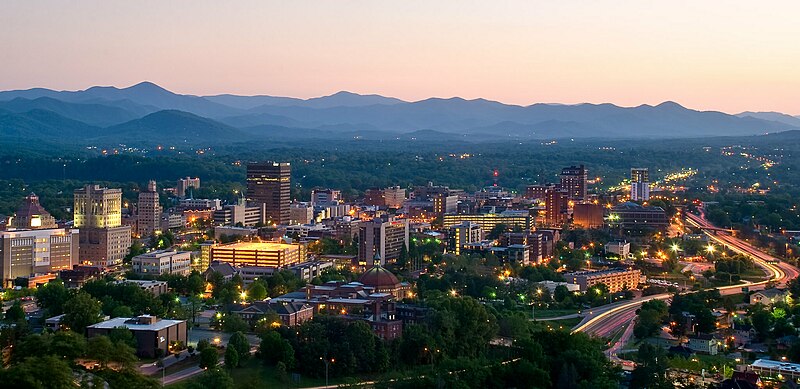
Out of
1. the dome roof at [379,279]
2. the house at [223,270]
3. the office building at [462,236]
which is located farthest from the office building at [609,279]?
the house at [223,270]

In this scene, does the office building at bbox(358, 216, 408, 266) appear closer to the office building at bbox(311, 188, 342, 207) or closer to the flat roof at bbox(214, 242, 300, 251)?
the flat roof at bbox(214, 242, 300, 251)

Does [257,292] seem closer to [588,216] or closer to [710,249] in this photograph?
[710,249]

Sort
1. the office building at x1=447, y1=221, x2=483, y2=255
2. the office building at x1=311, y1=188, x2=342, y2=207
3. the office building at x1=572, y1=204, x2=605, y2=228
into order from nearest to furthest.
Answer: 1. the office building at x1=447, y1=221, x2=483, y2=255
2. the office building at x1=572, y1=204, x2=605, y2=228
3. the office building at x1=311, y1=188, x2=342, y2=207

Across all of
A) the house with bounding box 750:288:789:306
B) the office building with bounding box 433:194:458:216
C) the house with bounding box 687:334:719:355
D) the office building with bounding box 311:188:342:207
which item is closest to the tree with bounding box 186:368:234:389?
the house with bounding box 687:334:719:355

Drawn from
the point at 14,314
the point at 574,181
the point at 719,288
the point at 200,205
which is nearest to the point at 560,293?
the point at 719,288

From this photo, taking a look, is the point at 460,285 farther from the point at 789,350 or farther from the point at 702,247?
the point at 702,247

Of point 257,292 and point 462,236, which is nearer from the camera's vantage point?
point 257,292

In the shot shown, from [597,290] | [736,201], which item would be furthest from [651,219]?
[597,290]
